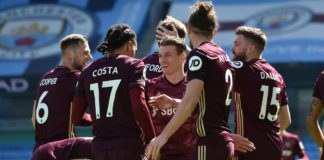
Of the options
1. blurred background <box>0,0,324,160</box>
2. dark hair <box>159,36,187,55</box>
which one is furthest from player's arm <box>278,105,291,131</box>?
A: blurred background <box>0,0,324,160</box>

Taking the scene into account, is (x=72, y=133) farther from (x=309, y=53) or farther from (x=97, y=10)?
(x=97, y=10)

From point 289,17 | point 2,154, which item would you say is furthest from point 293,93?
point 2,154

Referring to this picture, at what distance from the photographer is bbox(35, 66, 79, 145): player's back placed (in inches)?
313

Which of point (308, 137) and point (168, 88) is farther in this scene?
point (308, 137)

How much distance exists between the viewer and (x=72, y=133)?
26.2ft

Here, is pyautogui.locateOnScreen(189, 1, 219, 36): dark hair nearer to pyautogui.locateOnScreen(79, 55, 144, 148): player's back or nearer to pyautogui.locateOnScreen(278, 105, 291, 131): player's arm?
pyautogui.locateOnScreen(79, 55, 144, 148): player's back

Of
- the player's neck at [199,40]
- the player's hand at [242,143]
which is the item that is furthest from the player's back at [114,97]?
the player's hand at [242,143]

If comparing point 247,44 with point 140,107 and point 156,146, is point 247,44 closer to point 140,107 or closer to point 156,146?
point 140,107

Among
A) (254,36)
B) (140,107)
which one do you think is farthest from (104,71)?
(254,36)

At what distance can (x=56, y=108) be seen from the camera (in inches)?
313

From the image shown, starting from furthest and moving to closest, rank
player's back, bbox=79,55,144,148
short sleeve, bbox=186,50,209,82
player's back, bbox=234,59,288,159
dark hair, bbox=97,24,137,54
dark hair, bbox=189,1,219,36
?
player's back, bbox=234,59,288,159 → dark hair, bbox=97,24,137,54 → player's back, bbox=79,55,144,148 → dark hair, bbox=189,1,219,36 → short sleeve, bbox=186,50,209,82

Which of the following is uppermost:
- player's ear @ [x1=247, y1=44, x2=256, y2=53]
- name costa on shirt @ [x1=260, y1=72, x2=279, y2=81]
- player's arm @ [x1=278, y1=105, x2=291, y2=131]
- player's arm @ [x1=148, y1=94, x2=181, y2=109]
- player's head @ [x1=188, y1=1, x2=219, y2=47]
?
player's head @ [x1=188, y1=1, x2=219, y2=47]

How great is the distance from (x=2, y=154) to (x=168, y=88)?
14028 millimetres

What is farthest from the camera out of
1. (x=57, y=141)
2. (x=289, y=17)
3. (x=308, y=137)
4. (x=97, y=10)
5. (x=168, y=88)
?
(x=97, y=10)
